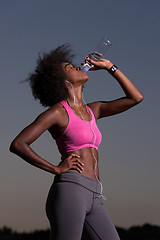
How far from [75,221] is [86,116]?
3.14 ft

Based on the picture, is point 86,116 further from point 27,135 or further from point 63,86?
point 27,135

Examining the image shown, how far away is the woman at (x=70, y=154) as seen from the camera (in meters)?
2.87

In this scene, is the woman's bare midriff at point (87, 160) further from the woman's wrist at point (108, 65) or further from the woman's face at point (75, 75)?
the woman's wrist at point (108, 65)

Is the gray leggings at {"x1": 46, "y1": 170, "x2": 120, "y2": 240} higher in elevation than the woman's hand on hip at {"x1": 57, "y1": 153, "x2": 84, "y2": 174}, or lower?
lower

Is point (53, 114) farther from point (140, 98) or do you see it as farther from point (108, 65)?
point (140, 98)

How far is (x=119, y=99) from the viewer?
3.72m

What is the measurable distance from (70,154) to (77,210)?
0.47 metres

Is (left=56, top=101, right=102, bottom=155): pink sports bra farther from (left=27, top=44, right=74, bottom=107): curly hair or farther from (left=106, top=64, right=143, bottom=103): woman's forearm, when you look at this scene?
(left=106, top=64, right=143, bottom=103): woman's forearm

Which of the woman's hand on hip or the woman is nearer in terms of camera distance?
the woman

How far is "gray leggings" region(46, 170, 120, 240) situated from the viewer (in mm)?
2840

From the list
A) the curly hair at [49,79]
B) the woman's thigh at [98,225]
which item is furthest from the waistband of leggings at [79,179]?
the curly hair at [49,79]

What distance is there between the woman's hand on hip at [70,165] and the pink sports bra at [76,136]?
0.11m

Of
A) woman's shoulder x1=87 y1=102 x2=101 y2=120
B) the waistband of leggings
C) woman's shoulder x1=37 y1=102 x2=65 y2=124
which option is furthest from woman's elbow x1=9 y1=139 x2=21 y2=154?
woman's shoulder x1=87 y1=102 x2=101 y2=120

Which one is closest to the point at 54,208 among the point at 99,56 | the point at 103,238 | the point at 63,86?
the point at 103,238
